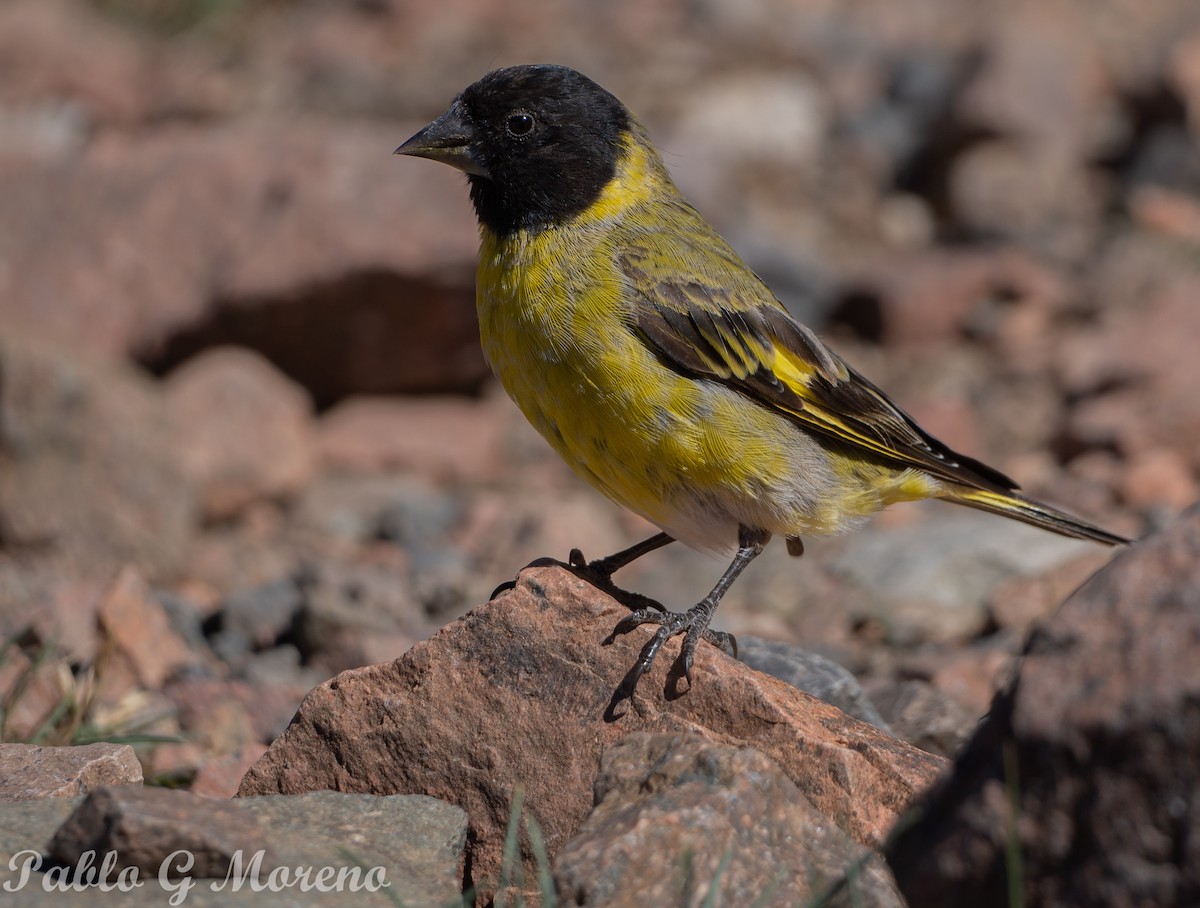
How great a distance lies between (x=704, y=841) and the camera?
10.0ft

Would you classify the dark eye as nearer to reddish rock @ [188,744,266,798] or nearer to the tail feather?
the tail feather

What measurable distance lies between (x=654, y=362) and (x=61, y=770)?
212 cm

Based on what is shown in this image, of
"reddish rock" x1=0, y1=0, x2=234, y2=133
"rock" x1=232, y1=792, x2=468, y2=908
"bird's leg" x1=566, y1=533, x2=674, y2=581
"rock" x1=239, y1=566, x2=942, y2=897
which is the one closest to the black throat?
"bird's leg" x1=566, y1=533, x2=674, y2=581

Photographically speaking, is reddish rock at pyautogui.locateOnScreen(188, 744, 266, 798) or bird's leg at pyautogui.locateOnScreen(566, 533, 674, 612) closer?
bird's leg at pyautogui.locateOnScreen(566, 533, 674, 612)

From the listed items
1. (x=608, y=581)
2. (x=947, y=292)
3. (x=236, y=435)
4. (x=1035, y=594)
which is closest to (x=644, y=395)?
(x=608, y=581)

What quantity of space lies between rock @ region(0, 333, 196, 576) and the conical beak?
3384mm

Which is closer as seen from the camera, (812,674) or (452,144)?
(812,674)

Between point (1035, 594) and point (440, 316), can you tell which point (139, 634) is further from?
point (440, 316)

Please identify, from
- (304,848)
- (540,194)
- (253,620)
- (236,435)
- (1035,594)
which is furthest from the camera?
(236,435)

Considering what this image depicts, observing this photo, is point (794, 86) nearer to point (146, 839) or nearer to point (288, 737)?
point (288, 737)

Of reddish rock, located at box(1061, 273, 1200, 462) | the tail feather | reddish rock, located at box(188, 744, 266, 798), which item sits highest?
reddish rock, located at box(1061, 273, 1200, 462)

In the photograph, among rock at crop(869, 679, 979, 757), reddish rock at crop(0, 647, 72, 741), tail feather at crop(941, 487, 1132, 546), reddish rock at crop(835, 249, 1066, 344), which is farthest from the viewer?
reddish rock at crop(835, 249, 1066, 344)

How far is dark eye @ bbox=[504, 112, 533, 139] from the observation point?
5.33 metres

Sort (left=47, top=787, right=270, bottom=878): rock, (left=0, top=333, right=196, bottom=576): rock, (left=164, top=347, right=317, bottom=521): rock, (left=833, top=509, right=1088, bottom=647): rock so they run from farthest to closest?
(left=164, top=347, right=317, bottom=521): rock < (left=0, top=333, right=196, bottom=576): rock < (left=833, top=509, right=1088, bottom=647): rock < (left=47, top=787, right=270, bottom=878): rock
